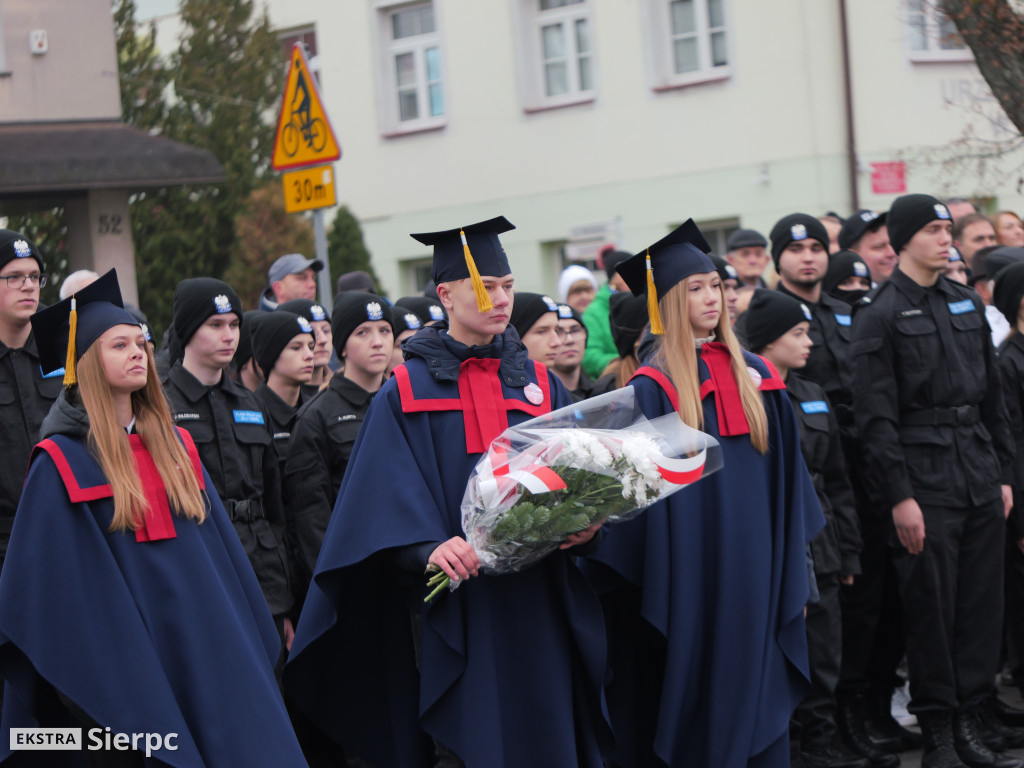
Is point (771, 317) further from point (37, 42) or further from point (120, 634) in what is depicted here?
point (37, 42)

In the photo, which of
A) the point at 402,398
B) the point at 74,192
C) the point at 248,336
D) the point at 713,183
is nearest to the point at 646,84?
the point at 713,183

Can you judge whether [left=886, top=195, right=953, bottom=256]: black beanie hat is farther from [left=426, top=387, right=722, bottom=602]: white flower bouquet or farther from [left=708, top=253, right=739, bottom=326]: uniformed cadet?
[left=426, top=387, right=722, bottom=602]: white flower bouquet

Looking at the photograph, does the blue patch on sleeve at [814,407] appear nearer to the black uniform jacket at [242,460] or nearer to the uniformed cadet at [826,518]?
the uniformed cadet at [826,518]

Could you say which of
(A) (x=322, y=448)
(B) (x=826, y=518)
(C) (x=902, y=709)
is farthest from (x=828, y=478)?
A: (A) (x=322, y=448)

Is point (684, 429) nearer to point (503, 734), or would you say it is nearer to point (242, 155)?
point (503, 734)

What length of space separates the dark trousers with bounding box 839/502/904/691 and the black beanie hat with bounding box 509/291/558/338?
6.72ft

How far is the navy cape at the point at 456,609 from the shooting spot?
495 centimetres

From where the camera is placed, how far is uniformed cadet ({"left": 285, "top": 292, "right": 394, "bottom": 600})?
22.9 ft

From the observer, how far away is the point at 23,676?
4930mm

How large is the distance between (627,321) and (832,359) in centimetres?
119

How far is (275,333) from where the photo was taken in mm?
7523

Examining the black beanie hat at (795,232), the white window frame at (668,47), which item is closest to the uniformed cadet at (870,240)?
the black beanie hat at (795,232)

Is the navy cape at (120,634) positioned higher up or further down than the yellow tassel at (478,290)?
further down

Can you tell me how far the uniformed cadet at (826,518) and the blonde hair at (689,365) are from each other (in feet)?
4.48
